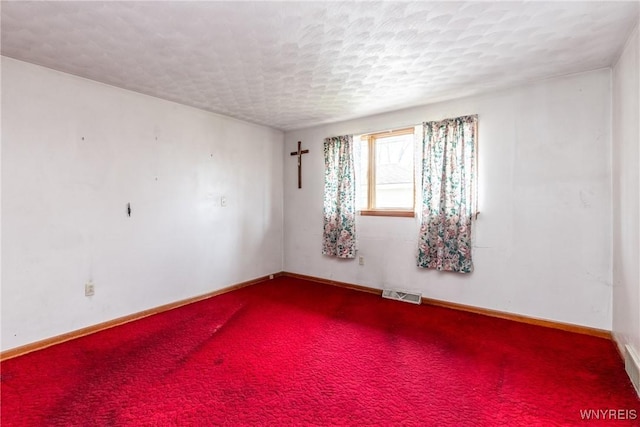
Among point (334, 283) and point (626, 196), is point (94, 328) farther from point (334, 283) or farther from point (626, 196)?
point (626, 196)

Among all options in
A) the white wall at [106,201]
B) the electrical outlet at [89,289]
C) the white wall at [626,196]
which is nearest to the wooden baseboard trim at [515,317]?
the white wall at [626,196]

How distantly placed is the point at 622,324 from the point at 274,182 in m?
4.15

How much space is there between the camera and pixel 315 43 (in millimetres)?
2205

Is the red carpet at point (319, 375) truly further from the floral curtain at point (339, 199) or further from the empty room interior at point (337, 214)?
the floral curtain at point (339, 199)

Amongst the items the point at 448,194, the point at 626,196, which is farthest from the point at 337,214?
the point at 626,196

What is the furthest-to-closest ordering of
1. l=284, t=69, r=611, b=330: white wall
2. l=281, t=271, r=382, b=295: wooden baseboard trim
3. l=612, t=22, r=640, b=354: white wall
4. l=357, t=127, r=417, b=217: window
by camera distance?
l=281, t=271, r=382, b=295: wooden baseboard trim < l=357, t=127, r=417, b=217: window < l=284, t=69, r=611, b=330: white wall < l=612, t=22, r=640, b=354: white wall

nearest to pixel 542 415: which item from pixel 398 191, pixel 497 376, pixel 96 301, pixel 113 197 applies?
pixel 497 376

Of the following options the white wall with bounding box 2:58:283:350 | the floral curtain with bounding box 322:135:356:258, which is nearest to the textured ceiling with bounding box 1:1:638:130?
the white wall with bounding box 2:58:283:350

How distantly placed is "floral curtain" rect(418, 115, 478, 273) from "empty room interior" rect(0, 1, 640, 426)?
0.02 m

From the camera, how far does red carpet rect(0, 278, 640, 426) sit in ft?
5.65

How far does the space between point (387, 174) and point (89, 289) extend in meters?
3.44

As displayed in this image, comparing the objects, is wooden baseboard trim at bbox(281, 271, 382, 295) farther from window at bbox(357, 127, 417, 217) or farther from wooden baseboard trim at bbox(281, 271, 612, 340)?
window at bbox(357, 127, 417, 217)

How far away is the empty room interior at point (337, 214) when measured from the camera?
1880 mm

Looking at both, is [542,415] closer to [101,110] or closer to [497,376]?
[497,376]
